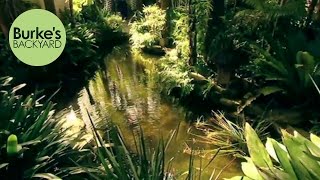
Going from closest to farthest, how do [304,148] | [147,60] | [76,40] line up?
[304,148] < [76,40] < [147,60]

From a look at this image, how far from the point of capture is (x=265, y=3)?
711 centimetres

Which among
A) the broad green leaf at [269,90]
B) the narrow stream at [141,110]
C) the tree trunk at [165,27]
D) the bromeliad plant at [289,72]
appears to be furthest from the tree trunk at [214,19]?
the tree trunk at [165,27]

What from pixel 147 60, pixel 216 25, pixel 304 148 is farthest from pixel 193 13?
pixel 304 148

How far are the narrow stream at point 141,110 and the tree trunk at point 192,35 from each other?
40.6 inches

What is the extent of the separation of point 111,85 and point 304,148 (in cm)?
685

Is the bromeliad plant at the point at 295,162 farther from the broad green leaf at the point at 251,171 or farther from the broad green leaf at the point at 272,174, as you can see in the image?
the broad green leaf at the point at 251,171

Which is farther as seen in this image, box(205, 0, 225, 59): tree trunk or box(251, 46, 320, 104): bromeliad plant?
box(205, 0, 225, 59): tree trunk

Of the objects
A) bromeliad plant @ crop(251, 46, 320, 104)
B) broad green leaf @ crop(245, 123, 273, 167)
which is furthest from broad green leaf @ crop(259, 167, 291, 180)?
bromeliad plant @ crop(251, 46, 320, 104)

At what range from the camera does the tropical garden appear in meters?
3.38

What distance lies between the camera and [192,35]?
845 centimetres

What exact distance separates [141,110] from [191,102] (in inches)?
41.4

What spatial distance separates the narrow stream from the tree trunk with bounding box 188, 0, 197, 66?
1031mm

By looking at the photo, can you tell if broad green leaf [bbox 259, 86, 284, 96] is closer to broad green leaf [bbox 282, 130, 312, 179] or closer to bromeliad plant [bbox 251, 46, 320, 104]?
bromeliad plant [bbox 251, 46, 320, 104]

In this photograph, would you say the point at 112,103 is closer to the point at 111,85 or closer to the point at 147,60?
the point at 111,85
